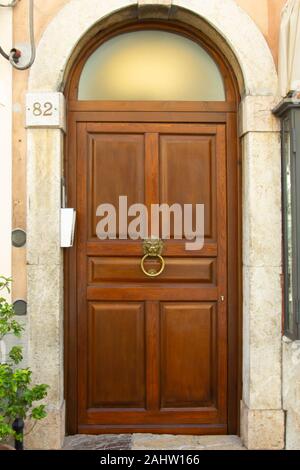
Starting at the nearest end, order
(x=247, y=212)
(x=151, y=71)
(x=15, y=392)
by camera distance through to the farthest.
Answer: (x=15, y=392)
(x=247, y=212)
(x=151, y=71)

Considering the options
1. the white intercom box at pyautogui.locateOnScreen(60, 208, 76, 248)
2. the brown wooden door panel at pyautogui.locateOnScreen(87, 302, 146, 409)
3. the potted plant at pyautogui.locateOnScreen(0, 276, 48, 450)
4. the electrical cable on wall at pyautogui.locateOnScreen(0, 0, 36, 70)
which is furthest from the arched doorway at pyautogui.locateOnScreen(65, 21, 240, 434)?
the potted plant at pyautogui.locateOnScreen(0, 276, 48, 450)

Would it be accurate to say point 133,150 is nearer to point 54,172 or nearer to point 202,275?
point 54,172

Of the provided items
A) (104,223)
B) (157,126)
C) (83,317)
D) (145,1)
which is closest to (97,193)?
(104,223)

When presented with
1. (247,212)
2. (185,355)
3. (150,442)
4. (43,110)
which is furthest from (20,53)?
(150,442)

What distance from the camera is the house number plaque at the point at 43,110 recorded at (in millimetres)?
4066

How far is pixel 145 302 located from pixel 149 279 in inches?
7.5

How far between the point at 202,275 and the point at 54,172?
4.79 feet

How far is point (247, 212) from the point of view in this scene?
418cm

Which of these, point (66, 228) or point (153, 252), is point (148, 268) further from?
point (66, 228)

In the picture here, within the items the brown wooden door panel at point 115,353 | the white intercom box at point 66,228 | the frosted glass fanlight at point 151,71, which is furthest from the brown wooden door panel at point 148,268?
the frosted glass fanlight at point 151,71

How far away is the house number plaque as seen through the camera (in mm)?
4066

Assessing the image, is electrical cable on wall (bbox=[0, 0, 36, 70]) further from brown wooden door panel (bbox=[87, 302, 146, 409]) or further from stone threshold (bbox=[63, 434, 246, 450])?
stone threshold (bbox=[63, 434, 246, 450])

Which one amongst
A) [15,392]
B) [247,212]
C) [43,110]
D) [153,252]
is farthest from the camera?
[153,252]

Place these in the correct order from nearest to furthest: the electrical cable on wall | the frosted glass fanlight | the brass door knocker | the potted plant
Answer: the potted plant → the electrical cable on wall → the brass door knocker → the frosted glass fanlight
